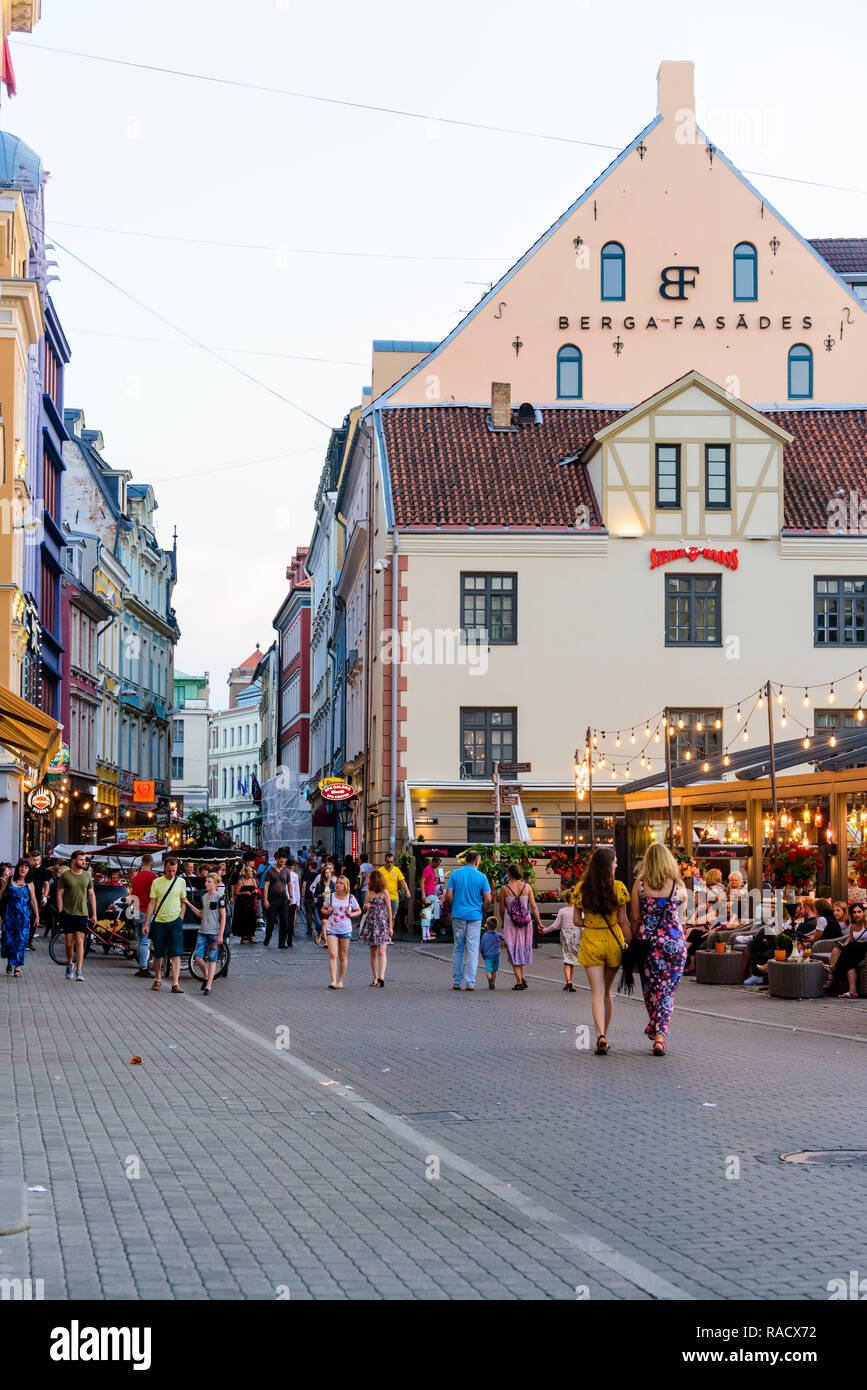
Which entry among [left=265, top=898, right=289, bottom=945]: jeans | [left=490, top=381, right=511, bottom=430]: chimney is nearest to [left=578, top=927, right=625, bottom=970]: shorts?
[left=265, top=898, right=289, bottom=945]: jeans

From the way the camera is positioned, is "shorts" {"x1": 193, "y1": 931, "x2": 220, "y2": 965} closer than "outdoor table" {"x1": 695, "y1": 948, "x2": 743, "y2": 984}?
Yes

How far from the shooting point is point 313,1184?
8.98 meters

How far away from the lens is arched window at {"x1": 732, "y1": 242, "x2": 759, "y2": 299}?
4538 cm

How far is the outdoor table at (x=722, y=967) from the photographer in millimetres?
24656

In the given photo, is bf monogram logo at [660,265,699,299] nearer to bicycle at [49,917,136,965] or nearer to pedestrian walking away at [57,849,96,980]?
bicycle at [49,917,136,965]

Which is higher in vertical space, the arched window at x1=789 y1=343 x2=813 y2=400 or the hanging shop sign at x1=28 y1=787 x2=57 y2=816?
the arched window at x1=789 y1=343 x2=813 y2=400

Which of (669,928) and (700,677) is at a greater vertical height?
(700,677)

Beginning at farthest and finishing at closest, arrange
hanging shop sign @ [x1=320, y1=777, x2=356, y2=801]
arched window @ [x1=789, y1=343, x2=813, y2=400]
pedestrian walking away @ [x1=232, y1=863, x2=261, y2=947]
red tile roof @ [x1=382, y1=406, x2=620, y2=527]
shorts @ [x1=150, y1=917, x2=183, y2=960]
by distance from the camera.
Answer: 1. hanging shop sign @ [x1=320, y1=777, x2=356, y2=801]
2. arched window @ [x1=789, y1=343, x2=813, y2=400]
3. red tile roof @ [x1=382, y1=406, x2=620, y2=527]
4. pedestrian walking away @ [x1=232, y1=863, x2=261, y2=947]
5. shorts @ [x1=150, y1=917, x2=183, y2=960]

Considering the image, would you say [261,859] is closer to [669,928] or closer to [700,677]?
[700,677]

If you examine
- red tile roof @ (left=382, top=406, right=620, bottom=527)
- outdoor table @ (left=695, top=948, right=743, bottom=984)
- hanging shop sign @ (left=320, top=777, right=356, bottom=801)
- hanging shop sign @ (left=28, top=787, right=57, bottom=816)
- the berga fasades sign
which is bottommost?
outdoor table @ (left=695, top=948, right=743, bottom=984)

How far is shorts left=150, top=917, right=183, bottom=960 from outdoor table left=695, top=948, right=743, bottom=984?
737 cm
